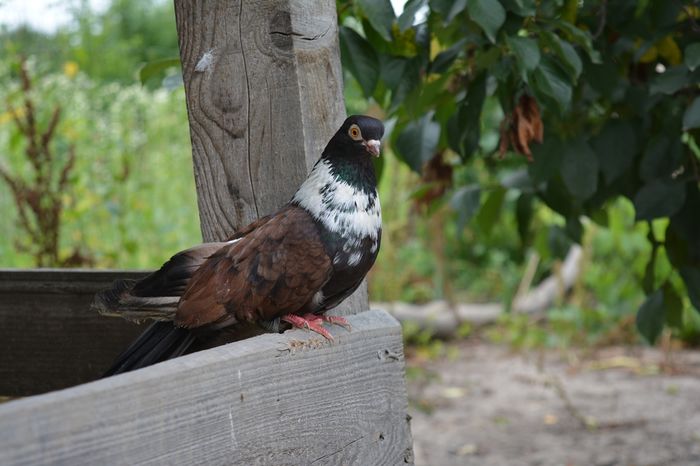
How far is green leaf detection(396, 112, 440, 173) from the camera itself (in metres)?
2.49

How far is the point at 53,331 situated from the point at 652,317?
5.31ft

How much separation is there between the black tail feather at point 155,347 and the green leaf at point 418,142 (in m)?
1.01

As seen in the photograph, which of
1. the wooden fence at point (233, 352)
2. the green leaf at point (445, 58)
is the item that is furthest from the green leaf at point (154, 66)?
the green leaf at point (445, 58)

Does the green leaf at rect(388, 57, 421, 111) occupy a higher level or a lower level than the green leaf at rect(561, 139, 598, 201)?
higher

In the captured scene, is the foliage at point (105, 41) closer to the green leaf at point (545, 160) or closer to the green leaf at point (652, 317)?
the green leaf at point (545, 160)

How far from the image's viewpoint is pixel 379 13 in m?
1.91

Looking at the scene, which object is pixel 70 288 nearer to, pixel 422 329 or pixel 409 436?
pixel 409 436

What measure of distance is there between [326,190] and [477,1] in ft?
1.64

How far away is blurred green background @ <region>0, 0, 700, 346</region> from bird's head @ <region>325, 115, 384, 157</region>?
31 cm

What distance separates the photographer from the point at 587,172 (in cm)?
236

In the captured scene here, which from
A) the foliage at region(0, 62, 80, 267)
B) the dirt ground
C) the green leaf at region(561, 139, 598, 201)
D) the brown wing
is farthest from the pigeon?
the dirt ground

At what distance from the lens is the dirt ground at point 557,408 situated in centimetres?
445

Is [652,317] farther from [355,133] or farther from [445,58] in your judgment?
[355,133]

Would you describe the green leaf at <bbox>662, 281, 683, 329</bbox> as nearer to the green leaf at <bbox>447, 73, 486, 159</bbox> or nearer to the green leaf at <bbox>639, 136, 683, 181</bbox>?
the green leaf at <bbox>639, 136, 683, 181</bbox>
